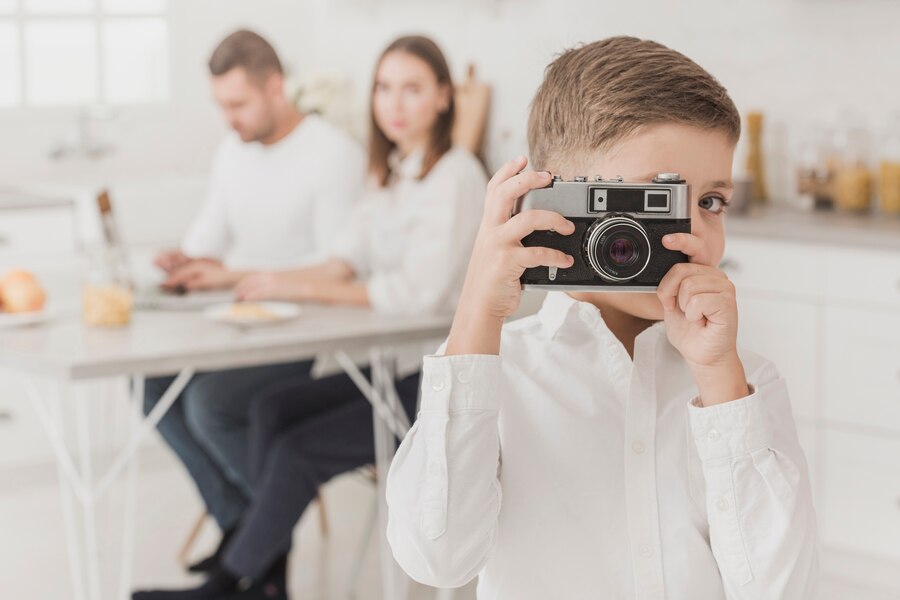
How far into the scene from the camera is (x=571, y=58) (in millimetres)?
1089

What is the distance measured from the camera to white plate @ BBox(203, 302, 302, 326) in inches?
83.4

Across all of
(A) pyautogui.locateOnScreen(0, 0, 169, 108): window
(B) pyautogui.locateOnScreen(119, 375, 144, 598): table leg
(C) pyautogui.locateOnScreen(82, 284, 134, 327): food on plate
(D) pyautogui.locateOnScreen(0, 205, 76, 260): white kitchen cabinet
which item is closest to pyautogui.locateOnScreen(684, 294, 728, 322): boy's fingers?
(C) pyautogui.locateOnScreen(82, 284, 134, 327): food on plate

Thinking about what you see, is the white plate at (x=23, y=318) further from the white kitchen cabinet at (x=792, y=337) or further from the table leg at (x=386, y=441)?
the white kitchen cabinet at (x=792, y=337)

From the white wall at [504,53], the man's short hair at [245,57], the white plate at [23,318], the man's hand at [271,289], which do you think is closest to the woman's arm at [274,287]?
the man's hand at [271,289]

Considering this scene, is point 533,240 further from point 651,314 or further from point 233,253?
point 233,253

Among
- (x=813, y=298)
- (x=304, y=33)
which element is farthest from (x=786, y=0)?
(x=304, y=33)

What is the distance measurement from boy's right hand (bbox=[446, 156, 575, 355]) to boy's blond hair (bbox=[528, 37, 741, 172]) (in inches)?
3.0

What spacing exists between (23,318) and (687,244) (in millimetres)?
1479

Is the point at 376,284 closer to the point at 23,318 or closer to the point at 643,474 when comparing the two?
the point at 23,318

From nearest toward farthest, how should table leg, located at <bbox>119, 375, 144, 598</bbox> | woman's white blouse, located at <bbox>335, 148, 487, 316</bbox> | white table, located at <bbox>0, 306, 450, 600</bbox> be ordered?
white table, located at <bbox>0, 306, 450, 600</bbox> < woman's white blouse, located at <bbox>335, 148, 487, 316</bbox> < table leg, located at <bbox>119, 375, 144, 598</bbox>

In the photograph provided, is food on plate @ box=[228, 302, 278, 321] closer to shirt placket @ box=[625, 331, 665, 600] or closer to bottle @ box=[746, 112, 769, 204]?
shirt placket @ box=[625, 331, 665, 600]

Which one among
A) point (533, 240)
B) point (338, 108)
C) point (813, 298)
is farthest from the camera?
point (338, 108)

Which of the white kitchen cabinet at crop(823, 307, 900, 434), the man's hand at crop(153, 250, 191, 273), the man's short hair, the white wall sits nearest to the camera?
the man's hand at crop(153, 250, 191, 273)

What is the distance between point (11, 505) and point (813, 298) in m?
2.06
